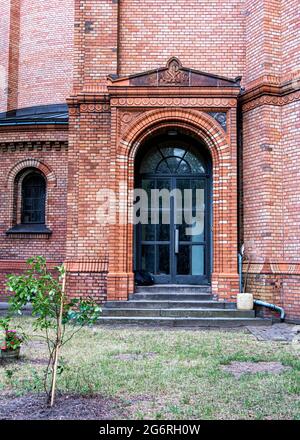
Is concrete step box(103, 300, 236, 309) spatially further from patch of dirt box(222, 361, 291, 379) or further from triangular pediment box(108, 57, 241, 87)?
triangular pediment box(108, 57, 241, 87)

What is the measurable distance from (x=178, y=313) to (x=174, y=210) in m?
2.65

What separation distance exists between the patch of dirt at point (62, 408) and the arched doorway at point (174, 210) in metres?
6.41

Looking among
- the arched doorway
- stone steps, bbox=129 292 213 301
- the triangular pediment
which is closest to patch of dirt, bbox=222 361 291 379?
stone steps, bbox=129 292 213 301

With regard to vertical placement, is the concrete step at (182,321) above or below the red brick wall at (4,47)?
below

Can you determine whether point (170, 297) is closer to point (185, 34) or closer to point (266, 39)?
point (266, 39)

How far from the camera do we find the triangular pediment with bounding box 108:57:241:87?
10242 mm

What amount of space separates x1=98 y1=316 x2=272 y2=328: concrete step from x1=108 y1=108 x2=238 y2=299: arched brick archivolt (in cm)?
68

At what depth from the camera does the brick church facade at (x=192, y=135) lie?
395 inches

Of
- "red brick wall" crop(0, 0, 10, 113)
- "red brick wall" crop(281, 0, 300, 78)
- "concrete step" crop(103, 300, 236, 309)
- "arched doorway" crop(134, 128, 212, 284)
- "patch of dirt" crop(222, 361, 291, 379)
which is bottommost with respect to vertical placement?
"patch of dirt" crop(222, 361, 291, 379)

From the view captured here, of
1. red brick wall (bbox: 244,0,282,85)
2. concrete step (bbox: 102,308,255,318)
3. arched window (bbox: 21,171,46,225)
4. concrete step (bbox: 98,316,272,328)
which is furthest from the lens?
arched window (bbox: 21,171,46,225)

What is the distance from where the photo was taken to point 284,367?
19.6 ft

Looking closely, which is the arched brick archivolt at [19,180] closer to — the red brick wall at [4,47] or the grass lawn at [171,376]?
the red brick wall at [4,47]

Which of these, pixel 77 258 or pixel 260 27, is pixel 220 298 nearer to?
pixel 77 258

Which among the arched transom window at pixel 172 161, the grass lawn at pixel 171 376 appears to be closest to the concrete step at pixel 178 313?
the grass lawn at pixel 171 376
